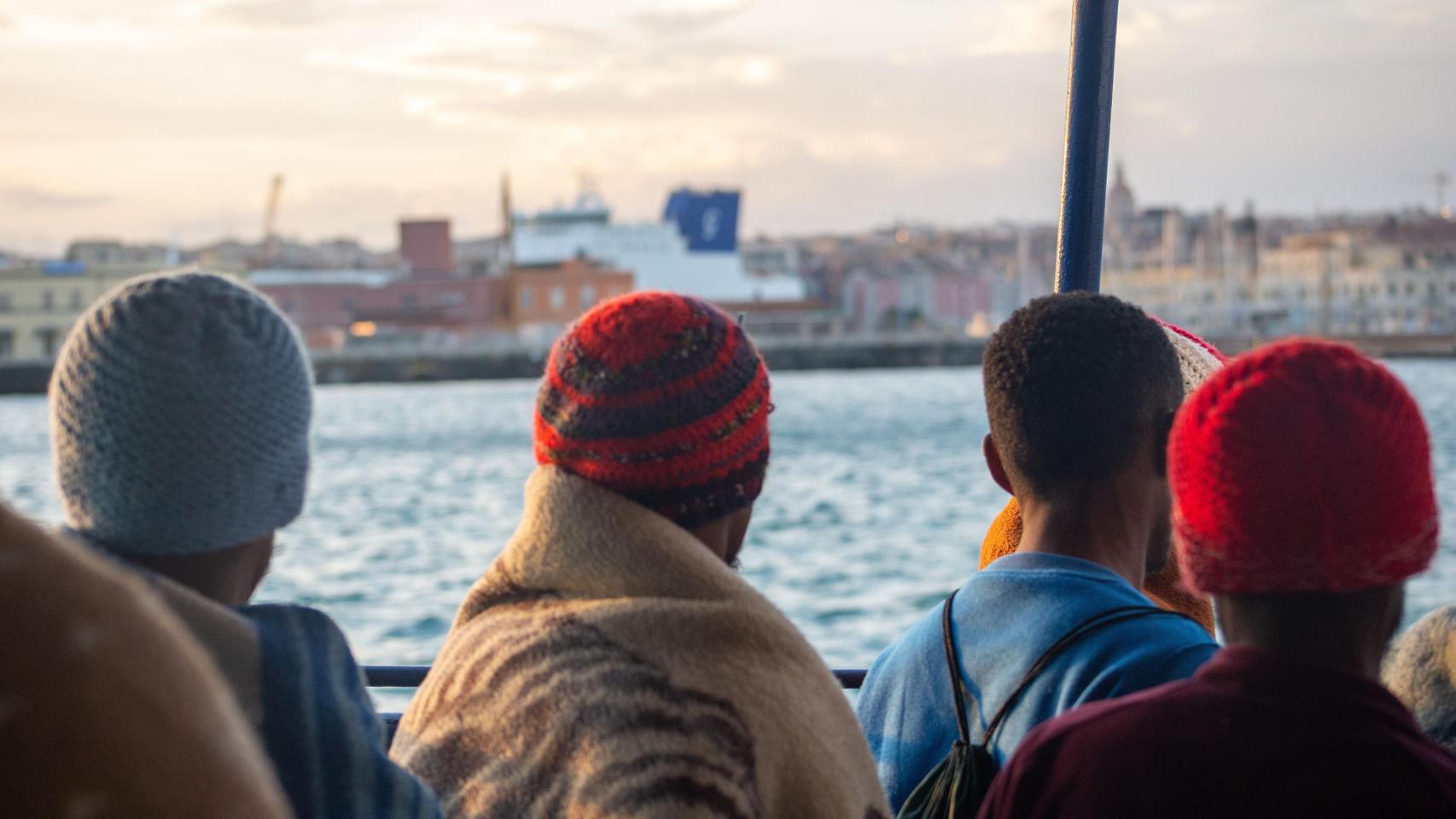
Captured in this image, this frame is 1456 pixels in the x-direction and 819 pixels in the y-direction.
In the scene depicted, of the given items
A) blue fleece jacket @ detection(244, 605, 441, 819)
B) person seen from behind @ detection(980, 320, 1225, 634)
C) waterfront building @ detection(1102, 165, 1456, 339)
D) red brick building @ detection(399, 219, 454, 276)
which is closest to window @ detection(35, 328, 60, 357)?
red brick building @ detection(399, 219, 454, 276)

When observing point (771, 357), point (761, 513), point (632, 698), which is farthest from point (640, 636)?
point (771, 357)

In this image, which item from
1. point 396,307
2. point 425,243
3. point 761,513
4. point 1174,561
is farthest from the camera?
point 425,243

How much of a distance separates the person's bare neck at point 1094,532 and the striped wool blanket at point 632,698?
15.2 inches

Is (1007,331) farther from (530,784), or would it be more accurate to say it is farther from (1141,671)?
(530,784)

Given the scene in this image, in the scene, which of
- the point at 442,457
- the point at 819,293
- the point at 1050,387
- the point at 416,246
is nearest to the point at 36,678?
the point at 1050,387

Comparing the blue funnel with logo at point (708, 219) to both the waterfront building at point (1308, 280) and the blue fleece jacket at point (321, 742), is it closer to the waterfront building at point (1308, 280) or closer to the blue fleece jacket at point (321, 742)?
the waterfront building at point (1308, 280)

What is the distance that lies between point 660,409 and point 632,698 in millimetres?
255

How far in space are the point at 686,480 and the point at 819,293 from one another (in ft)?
326

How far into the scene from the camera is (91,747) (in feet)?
2.06

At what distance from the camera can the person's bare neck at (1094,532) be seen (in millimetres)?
1732

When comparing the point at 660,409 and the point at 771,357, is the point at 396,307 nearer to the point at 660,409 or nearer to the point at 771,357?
the point at 771,357

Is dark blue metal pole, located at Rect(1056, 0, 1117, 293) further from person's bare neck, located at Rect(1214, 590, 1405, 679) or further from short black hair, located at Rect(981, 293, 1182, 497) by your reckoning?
person's bare neck, located at Rect(1214, 590, 1405, 679)

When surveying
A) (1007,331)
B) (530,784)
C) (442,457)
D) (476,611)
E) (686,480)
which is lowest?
(442,457)

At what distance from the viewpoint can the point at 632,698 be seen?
138 cm
